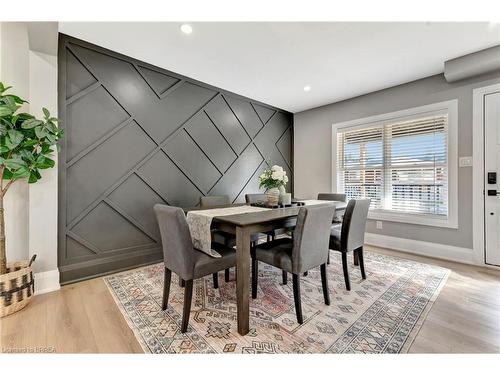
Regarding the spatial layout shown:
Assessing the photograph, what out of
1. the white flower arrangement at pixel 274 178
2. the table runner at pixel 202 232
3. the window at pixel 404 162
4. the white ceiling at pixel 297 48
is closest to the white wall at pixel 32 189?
the white ceiling at pixel 297 48

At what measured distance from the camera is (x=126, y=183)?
279 centimetres

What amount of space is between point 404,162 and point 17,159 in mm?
4576

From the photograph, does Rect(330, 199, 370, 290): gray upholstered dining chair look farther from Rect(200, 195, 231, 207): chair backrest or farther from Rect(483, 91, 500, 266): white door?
Rect(483, 91, 500, 266): white door

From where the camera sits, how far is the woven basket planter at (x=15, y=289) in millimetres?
1758

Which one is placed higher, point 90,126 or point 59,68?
point 59,68

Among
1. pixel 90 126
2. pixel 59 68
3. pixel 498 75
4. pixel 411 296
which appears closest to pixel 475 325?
pixel 411 296

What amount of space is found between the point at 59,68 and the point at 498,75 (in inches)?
194

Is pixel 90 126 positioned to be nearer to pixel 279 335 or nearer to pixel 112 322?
pixel 112 322

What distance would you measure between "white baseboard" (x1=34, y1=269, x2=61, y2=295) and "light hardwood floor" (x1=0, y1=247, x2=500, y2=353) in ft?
0.26

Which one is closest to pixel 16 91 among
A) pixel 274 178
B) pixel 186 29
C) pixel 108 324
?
pixel 186 29

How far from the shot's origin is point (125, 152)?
2.77 meters

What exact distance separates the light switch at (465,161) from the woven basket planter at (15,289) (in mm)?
4874

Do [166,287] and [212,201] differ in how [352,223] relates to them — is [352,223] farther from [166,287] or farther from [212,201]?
[166,287]
